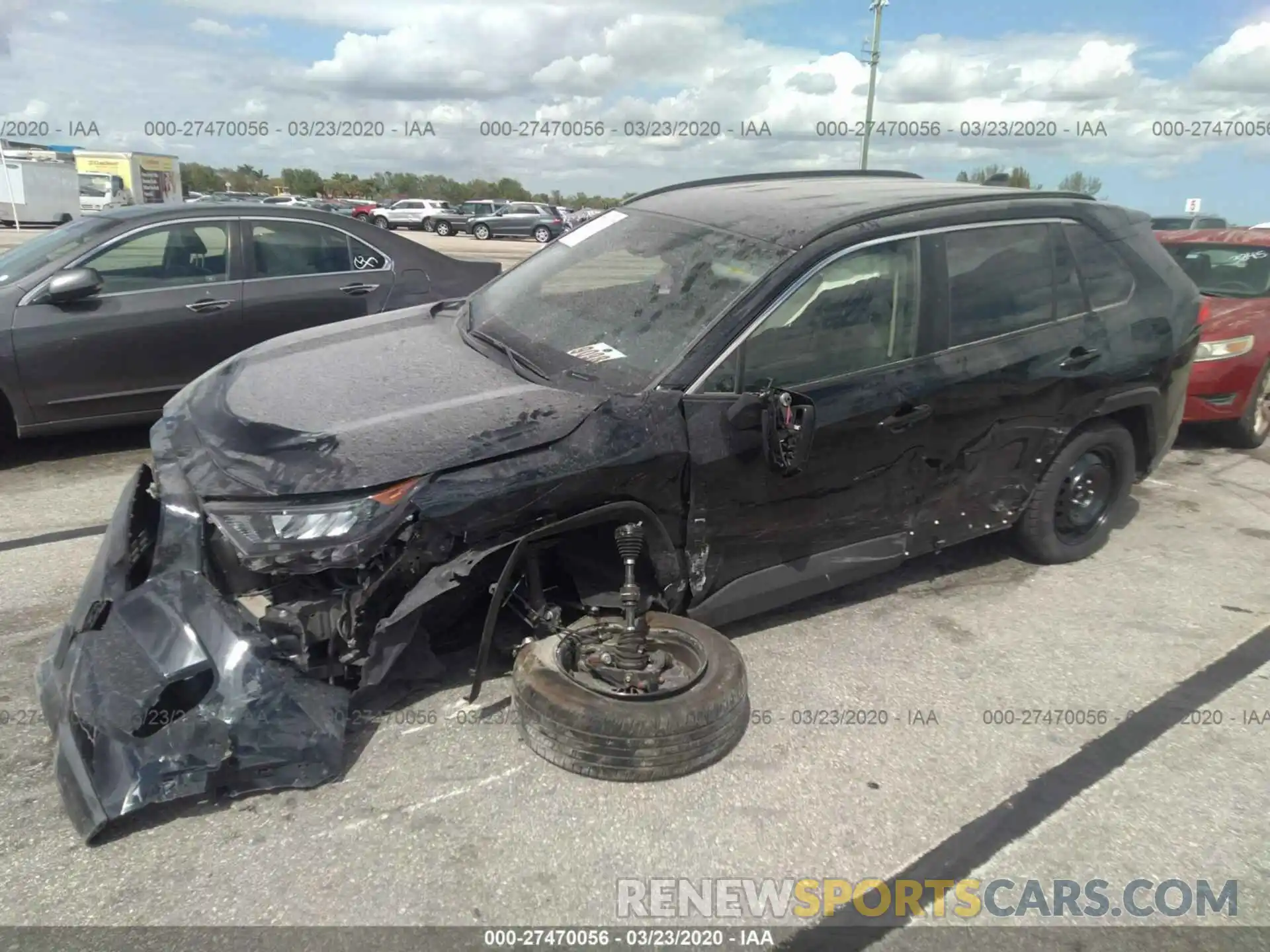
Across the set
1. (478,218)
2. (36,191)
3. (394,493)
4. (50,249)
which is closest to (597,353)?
(394,493)

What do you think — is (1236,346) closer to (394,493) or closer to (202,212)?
(394,493)

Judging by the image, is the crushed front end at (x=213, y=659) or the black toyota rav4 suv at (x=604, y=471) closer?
the crushed front end at (x=213, y=659)

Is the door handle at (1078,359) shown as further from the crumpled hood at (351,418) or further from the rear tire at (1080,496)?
the crumpled hood at (351,418)

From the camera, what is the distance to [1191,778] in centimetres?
314

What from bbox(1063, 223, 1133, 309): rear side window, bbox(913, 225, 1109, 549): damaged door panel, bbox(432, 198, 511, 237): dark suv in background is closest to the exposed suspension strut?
bbox(913, 225, 1109, 549): damaged door panel

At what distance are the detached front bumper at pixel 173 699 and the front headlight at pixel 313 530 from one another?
23 centimetres

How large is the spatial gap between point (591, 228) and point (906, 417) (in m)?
1.86

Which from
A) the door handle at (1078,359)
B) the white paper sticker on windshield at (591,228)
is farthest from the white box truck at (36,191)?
the door handle at (1078,359)

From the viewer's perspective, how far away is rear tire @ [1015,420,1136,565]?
4551 mm

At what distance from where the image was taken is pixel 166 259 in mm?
6078

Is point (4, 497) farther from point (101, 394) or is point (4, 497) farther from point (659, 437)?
point (659, 437)

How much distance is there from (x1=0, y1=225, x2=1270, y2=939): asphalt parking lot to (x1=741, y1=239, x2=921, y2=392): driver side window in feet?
3.81

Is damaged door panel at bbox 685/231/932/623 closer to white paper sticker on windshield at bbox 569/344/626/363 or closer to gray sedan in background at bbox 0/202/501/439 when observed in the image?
white paper sticker on windshield at bbox 569/344/626/363

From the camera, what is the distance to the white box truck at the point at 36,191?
103 feet
